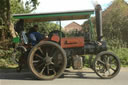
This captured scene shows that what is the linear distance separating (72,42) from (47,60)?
3.17 feet

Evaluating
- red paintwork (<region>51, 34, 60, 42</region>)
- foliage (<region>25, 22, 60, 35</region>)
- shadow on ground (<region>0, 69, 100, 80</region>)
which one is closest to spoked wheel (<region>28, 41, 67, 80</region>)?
red paintwork (<region>51, 34, 60, 42</region>)

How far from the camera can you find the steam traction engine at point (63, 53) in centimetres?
670

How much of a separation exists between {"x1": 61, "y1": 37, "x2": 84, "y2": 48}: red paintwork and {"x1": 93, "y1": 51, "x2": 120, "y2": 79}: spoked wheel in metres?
0.70

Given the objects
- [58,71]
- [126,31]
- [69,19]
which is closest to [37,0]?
[69,19]

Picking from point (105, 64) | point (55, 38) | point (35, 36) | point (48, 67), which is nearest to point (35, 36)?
point (35, 36)

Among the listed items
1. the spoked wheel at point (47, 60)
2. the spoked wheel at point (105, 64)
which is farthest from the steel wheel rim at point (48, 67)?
the spoked wheel at point (105, 64)

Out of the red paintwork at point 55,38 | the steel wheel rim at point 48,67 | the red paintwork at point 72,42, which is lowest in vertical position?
the steel wheel rim at point 48,67

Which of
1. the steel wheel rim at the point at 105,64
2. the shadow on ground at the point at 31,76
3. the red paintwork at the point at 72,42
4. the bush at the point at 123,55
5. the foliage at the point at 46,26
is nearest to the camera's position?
Result: the steel wheel rim at the point at 105,64

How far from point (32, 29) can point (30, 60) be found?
119 cm

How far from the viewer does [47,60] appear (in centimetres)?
678

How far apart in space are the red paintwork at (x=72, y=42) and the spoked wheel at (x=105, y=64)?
27.6 inches

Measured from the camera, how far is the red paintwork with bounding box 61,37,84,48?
692 centimetres

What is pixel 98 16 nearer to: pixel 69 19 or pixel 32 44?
pixel 69 19

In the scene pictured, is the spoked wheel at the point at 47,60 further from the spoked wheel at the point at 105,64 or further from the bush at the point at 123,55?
the bush at the point at 123,55
